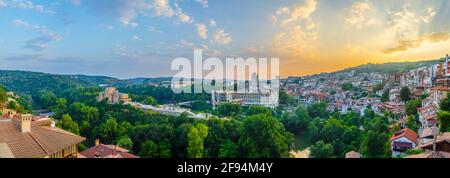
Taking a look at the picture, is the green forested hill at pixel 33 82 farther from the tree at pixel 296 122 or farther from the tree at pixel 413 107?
the tree at pixel 413 107

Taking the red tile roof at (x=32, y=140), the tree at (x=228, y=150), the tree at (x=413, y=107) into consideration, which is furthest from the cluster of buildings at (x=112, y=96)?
the red tile roof at (x=32, y=140)

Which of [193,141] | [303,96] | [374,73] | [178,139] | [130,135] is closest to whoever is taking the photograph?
[193,141]

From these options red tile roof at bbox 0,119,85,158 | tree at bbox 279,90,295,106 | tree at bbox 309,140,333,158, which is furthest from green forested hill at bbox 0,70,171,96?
red tile roof at bbox 0,119,85,158

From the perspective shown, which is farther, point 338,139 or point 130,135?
point 130,135

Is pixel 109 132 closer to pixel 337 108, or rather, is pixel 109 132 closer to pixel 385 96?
pixel 337 108

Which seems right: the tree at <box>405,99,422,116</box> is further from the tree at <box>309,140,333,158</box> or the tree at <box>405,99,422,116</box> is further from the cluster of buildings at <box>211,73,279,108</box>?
the cluster of buildings at <box>211,73,279,108</box>

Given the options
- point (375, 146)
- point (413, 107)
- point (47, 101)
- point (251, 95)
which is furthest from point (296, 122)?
point (47, 101)
